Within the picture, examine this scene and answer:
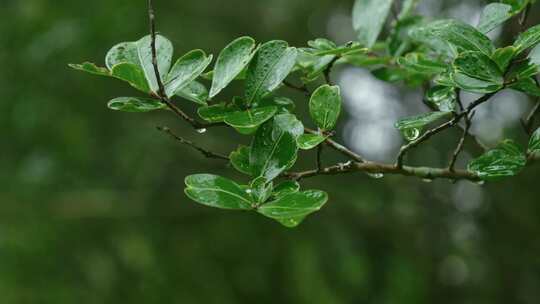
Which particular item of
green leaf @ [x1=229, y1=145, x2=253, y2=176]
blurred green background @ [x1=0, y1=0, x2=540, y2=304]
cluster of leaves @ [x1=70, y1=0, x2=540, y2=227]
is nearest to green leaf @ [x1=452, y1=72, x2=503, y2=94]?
cluster of leaves @ [x1=70, y1=0, x2=540, y2=227]

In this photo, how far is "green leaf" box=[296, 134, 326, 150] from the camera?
62cm

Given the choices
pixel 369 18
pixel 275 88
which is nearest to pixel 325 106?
pixel 275 88

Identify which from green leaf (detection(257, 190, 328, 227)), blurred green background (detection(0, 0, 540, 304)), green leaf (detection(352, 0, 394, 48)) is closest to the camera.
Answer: green leaf (detection(257, 190, 328, 227))

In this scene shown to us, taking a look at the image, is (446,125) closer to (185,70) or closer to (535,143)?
(535,143)

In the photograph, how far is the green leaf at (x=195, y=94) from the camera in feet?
2.27

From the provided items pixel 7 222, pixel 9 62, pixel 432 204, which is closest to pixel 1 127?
pixel 9 62

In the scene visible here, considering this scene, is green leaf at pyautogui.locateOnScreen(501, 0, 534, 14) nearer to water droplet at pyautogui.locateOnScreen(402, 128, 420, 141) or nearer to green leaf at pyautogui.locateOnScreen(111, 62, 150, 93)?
water droplet at pyautogui.locateOnScreen(402, 128, 420, 141)

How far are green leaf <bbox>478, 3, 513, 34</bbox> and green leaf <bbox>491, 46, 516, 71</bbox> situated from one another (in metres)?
0.07

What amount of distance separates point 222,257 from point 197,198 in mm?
1543

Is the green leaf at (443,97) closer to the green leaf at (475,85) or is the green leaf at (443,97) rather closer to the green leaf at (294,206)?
the green leaf at (475,85)

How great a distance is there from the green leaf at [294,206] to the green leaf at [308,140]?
5 cm

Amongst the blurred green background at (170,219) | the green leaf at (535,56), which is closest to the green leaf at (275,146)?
the green leaf at (535,56)

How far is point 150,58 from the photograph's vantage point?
0.68m

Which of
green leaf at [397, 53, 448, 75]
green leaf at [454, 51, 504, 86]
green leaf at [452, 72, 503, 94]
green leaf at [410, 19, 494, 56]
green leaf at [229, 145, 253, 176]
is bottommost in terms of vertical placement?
green leaf at [229, 145, 253, 176]
